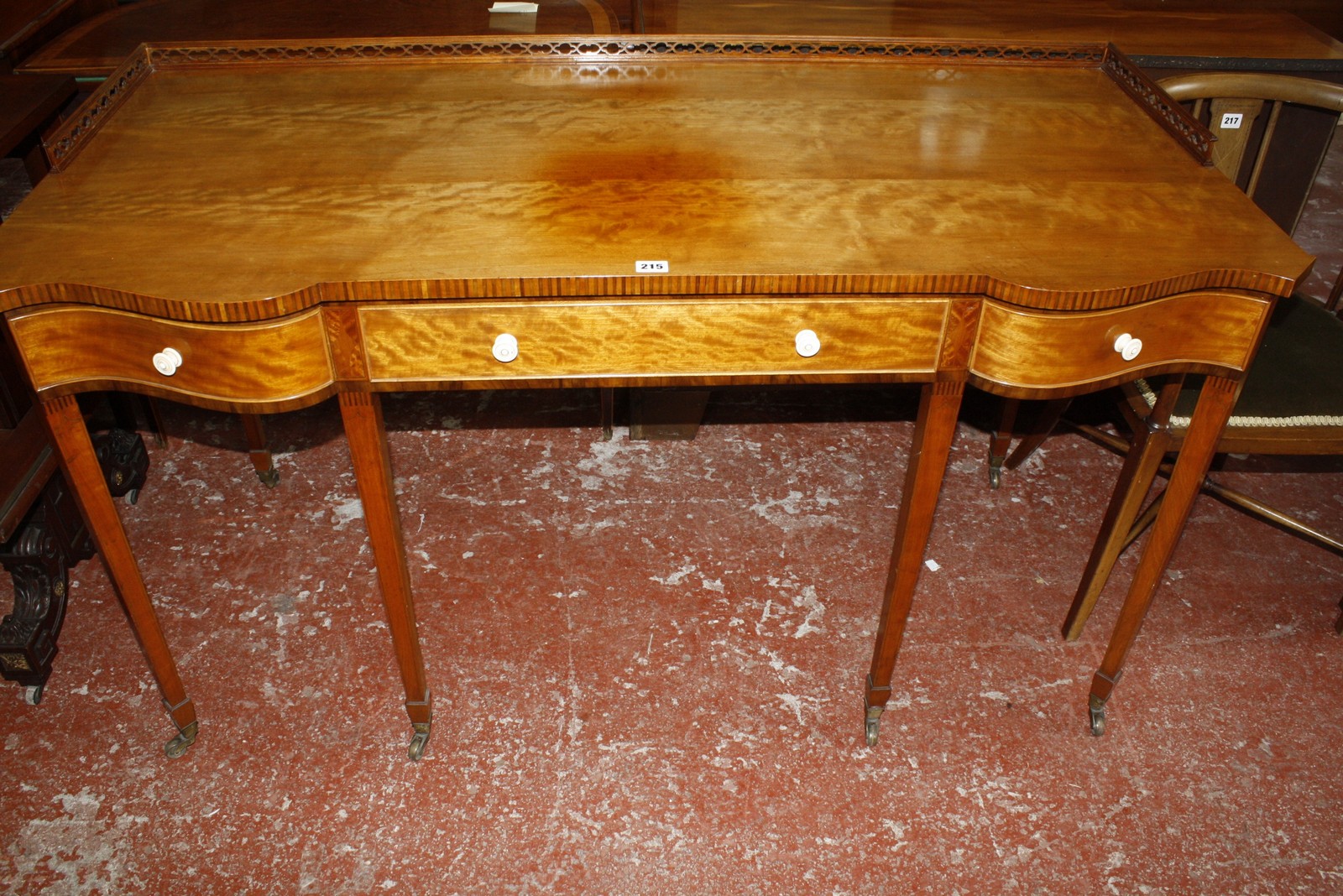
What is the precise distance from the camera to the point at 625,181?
1646 mm

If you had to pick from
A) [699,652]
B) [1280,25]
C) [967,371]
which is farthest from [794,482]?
[1280,25]

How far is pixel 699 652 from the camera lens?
2.17 meters

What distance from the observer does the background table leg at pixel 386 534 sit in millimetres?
1562

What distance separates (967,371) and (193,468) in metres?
1.93

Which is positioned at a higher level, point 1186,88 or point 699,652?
point 1186,88

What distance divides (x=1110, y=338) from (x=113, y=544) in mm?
1532

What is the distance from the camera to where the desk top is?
1.42 meters

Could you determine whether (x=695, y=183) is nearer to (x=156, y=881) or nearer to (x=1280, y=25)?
(x=156, y=881)

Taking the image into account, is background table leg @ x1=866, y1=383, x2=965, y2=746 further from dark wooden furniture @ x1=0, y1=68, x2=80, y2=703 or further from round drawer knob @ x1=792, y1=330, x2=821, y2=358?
dark wooden furniture @ x1=0, y1=68, x2=80, y2=703

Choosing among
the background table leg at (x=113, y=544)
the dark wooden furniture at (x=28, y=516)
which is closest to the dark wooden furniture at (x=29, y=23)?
the dark wooden furniture at (x=28, y=516)

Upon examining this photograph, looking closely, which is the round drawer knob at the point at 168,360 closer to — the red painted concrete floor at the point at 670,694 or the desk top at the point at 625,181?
the desk top at the point at 625,181

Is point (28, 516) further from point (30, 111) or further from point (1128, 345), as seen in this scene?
point (1128, 345)

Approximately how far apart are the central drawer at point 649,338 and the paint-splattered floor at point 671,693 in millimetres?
809

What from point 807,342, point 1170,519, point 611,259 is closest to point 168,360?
point 611,259
